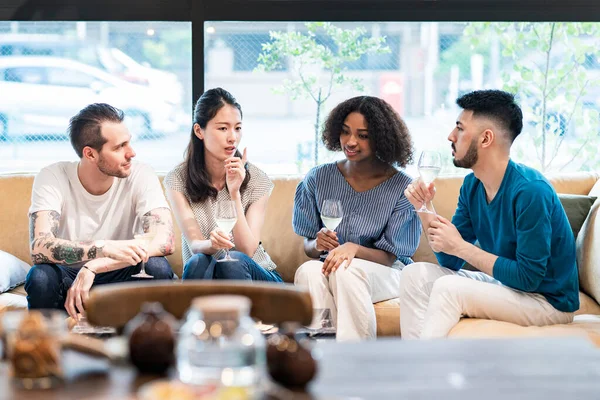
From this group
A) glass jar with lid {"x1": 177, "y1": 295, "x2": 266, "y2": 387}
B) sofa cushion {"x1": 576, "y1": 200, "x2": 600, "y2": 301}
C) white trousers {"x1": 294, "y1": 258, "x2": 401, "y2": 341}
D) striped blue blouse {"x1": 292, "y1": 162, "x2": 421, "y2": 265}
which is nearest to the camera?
glass jar with lid {"x1": 177, "y1": 295, "x2": 266, "y2": 387}

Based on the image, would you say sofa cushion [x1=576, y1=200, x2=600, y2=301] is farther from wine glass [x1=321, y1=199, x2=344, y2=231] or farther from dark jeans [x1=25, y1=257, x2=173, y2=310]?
dark jeans [x1=25, y1=257, x2=173, y2=310]

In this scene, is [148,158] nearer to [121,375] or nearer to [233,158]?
[233,158]

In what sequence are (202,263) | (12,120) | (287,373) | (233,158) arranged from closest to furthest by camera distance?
(287,373)
(202,263)
(233,158)
(12,120)

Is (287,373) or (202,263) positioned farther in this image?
(202,263)

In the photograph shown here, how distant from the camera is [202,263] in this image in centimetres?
317

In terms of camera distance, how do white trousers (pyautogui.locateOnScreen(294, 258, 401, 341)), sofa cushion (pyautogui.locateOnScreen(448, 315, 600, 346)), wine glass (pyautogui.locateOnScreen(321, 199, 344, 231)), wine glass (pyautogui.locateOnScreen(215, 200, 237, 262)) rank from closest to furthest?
sofa cushion (pyautogui.locateOnScreen(448, 315, 600, 346)) → wine glass (pyautogui.locateOnScreen(215, 200, 237, 262)) → wine glass (pyautogui.locateOnScreen(321, 199, 344, 231)) → white trousers (pyautogui.locateOnScreen(294, 258, 401, 341))

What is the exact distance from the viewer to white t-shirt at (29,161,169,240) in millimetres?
3303

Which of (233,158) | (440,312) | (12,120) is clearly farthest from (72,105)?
(440,312)

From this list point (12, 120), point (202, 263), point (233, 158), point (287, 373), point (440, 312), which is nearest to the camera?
point (287, 373)

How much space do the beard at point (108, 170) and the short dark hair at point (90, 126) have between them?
6 centimetres

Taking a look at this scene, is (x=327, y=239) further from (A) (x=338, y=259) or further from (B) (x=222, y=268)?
(B) (x=222, y=268)

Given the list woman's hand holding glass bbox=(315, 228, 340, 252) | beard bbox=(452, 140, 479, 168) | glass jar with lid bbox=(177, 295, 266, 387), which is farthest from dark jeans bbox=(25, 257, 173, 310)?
glass jar with lid bbox=(177, 295, 266, 387)

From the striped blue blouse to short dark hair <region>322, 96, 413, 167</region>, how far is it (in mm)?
98

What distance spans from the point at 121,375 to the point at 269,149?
312 centimetres
